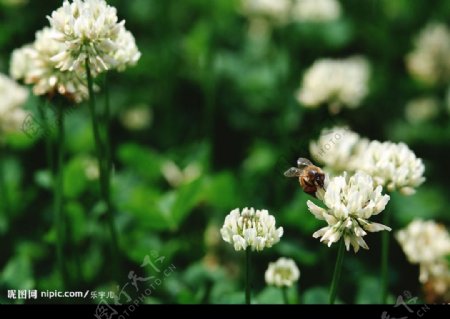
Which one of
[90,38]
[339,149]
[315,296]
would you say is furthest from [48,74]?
[315,296]

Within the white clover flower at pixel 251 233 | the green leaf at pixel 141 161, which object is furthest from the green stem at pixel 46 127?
the white clover flower at pixel 251 233

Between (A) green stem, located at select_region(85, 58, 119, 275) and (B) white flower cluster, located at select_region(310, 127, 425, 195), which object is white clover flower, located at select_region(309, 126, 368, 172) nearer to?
(B) white flower cluster, located at select_region(310, 127, 425, 195)

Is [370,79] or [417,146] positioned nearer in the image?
[417,146]

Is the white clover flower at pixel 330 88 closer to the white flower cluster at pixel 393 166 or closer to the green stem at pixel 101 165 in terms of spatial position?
the white flower cluster at pixel 393 166

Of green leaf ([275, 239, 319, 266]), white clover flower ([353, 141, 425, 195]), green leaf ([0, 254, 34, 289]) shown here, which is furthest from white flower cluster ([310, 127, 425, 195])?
green leaf ([0, 254, 34, 289])

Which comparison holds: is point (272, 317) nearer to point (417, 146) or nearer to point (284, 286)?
point (284, 286)

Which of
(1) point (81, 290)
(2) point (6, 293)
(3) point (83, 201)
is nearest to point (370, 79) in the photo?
(3) point (83, 201)
